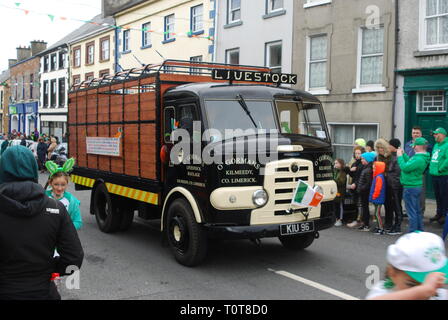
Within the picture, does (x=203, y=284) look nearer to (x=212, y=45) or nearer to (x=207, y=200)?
(x=207, y=200)

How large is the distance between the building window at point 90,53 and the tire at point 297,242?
100.0 ft

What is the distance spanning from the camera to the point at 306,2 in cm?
1773

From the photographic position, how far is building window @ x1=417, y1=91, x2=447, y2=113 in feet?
44.7

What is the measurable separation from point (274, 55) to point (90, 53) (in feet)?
67.5

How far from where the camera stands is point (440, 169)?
10164mm

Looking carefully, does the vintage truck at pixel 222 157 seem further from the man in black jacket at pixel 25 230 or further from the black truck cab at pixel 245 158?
the man in black jacket at pixel 25 230

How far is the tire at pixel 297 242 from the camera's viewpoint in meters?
7.90

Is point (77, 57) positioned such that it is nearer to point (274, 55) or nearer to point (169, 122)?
point (274, 55)

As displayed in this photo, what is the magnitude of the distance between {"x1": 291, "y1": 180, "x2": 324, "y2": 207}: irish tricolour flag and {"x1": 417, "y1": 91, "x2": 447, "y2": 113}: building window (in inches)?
331

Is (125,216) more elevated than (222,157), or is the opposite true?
(222,157)

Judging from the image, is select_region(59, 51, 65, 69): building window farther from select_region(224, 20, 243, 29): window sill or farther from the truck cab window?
the truck cab window

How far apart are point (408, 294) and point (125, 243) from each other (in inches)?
269

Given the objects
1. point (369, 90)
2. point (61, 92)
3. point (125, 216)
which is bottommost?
point (125, 216)

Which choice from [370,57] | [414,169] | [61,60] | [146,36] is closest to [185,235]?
[414,169]
